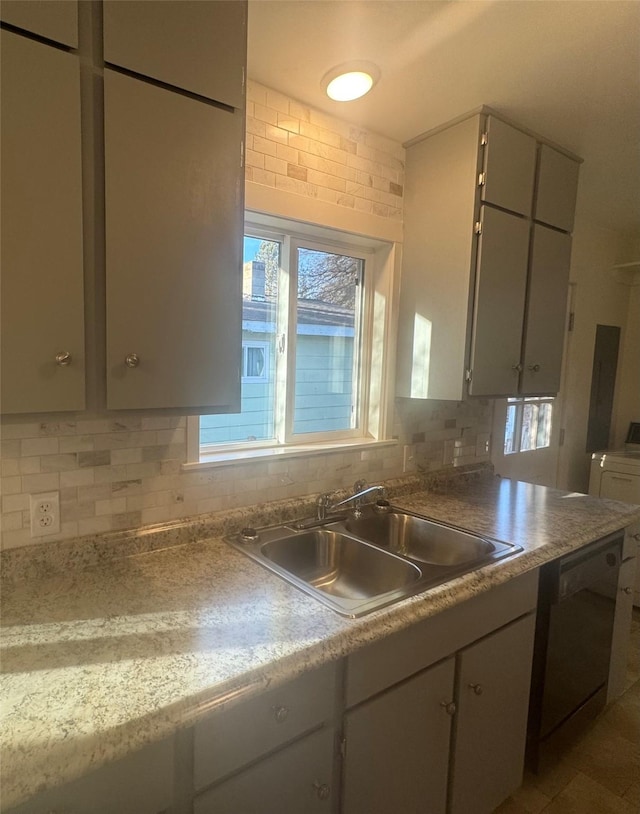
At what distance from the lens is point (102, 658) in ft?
2.91

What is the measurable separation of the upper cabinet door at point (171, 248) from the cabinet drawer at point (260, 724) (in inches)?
25.4

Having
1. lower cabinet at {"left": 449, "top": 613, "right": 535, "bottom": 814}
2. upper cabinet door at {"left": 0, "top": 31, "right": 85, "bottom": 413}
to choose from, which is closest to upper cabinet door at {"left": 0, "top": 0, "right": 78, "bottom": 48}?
upper cabinet door at {"left": 0, "top": 31, "right": 85, "bottom": 413}

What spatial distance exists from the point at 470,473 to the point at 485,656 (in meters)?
1.06

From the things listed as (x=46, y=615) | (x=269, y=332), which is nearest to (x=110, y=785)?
(x=46, y=615)

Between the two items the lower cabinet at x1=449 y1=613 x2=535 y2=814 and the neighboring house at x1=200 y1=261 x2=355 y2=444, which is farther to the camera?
the neighboring house at x1=200 y1=261 x2=355 y2=444

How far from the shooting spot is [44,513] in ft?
4.02

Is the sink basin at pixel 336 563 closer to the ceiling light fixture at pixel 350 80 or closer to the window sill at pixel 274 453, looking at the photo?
the window sill at pixel 274 453

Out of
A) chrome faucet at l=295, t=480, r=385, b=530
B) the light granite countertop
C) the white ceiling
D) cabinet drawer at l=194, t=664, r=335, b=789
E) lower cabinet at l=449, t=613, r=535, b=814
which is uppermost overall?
the white ceiling

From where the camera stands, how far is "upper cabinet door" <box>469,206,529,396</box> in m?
1.81

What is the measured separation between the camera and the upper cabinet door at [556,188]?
195 cm

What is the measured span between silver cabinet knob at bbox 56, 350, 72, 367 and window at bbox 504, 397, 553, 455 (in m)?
2.30

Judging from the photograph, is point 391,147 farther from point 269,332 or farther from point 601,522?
point 601,522

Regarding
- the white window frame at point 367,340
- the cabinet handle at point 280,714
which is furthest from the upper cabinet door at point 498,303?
the cabinet handle at point 280,714

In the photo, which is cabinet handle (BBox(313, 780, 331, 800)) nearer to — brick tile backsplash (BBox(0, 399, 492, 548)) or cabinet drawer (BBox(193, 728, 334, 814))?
cabinet drawer (BBox(193, 728, 334, 814))
